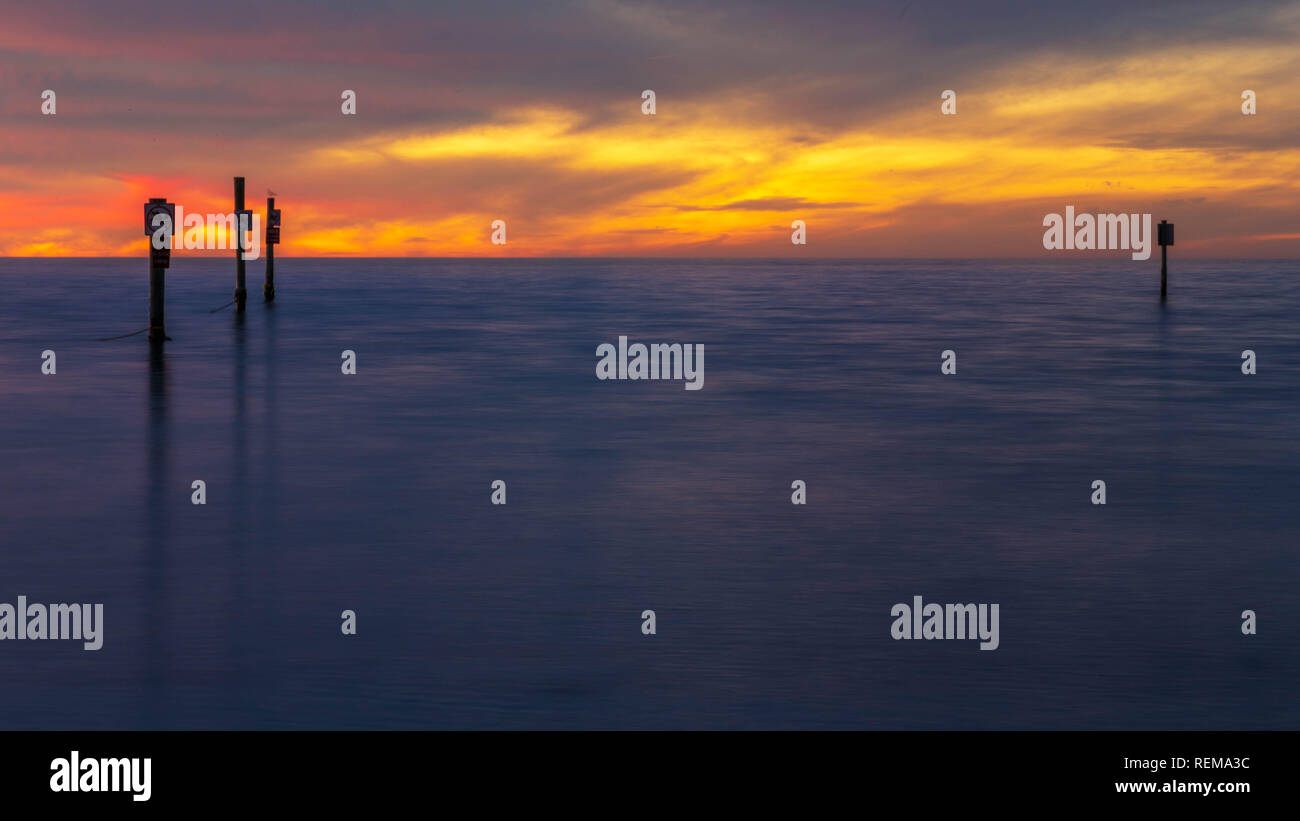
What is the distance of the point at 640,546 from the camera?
10430mm

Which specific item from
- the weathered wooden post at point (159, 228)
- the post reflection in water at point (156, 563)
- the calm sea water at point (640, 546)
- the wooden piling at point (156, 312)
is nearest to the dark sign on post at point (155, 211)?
the weathered wooden post at point (159, 228)

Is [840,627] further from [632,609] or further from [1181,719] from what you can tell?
[1181,719]

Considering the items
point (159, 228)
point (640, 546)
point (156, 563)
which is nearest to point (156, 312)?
point (159, 228)

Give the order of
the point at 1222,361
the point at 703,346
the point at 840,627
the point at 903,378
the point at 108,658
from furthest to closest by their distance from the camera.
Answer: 1. the point at 703,346
2. the point at 1222,361
3. the point at 903,378
4. the point at 840,627
5. the point at 108,658

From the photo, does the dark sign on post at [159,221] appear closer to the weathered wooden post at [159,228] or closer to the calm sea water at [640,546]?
the weathered wooden post at [159,228]

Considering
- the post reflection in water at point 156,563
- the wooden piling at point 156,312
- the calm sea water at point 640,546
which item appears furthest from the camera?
the wooden piling at point 156,312

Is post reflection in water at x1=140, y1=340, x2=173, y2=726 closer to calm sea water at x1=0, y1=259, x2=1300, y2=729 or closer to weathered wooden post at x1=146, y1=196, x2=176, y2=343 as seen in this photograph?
calm sea water at x1=0, y1=259, x2=1300, y2=729

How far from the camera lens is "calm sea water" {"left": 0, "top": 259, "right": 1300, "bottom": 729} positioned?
6.89 meters

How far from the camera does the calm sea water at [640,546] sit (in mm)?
6887

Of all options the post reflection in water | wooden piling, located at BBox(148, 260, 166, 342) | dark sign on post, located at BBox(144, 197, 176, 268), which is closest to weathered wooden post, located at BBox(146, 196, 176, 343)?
dark sign on post, located at BBox(144, 197, 176, 268)
